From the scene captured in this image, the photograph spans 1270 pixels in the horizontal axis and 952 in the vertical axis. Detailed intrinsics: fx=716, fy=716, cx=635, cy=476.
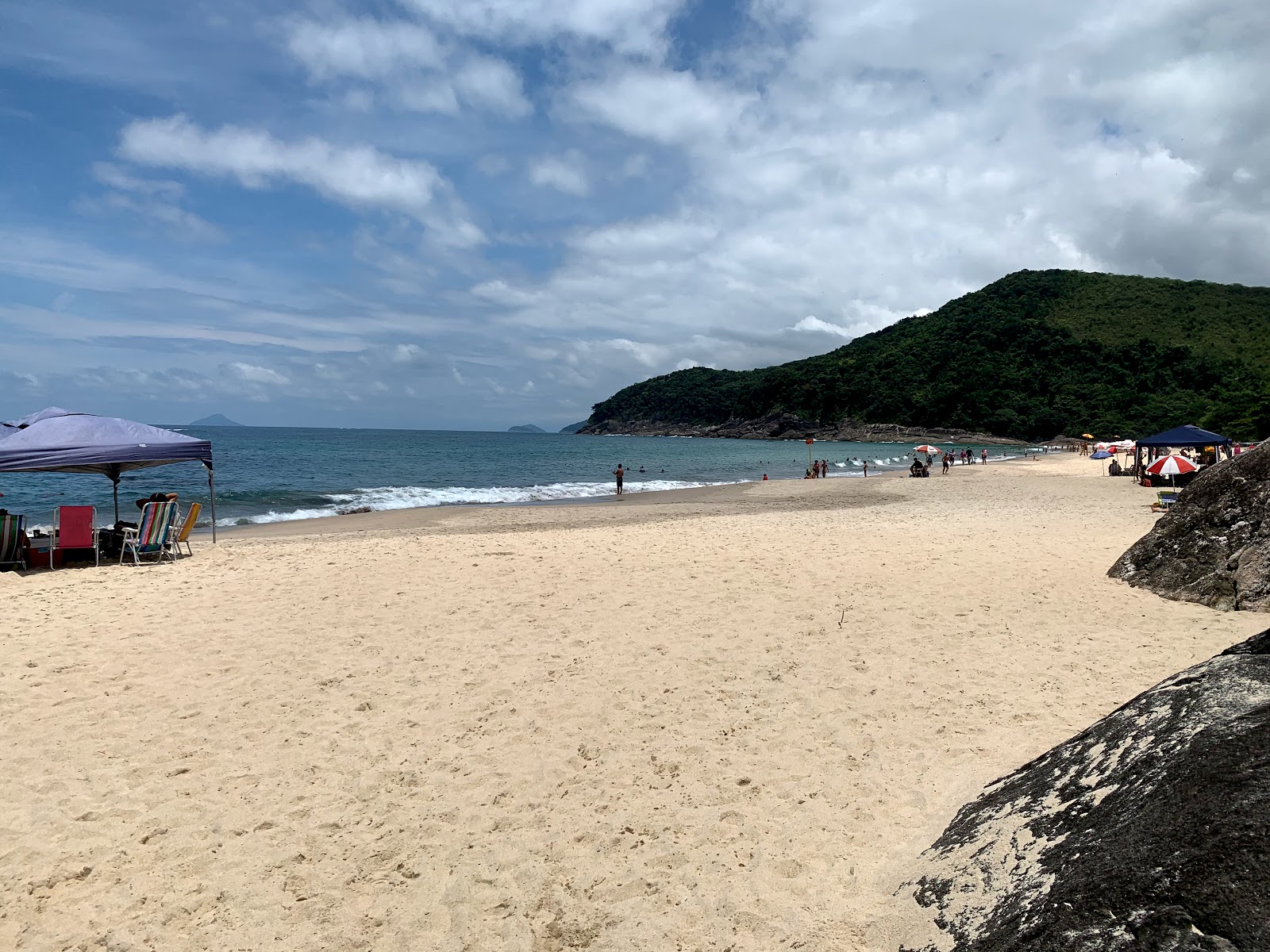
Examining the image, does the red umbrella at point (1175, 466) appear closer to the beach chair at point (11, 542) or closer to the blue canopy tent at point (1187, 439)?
the blue canopy tent at point (1187, 439)

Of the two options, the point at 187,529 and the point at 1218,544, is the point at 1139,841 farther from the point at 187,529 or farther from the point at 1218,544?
the point at 187,529

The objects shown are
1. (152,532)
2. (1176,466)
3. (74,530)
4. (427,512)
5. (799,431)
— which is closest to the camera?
(74,530)

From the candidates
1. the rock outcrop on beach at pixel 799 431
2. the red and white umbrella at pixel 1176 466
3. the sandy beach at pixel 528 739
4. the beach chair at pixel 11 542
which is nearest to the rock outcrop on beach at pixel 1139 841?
the sandy beach at pixel 528 739

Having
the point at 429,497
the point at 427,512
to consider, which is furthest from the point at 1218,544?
the point at 429,497

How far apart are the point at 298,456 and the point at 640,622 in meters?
69.5

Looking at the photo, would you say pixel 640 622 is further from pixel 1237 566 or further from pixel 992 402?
pixel 992 402

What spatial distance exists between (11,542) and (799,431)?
122 meters

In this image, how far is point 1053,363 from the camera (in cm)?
9931

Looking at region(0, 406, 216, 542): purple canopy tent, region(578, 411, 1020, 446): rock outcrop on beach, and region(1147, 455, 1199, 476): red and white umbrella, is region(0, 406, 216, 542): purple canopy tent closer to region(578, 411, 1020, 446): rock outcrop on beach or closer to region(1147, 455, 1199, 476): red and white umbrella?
region(1147, 455, 1199, 476): red and white umbrella

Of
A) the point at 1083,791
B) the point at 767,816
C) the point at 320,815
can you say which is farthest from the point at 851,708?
the point at 320,815

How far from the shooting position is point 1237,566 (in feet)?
23.3

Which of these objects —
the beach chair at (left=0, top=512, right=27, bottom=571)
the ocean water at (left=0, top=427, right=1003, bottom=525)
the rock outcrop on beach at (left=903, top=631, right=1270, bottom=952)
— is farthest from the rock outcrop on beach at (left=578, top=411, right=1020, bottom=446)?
the rock outcrop on beach at (left=903, top=631, right=1270, bottom=952)

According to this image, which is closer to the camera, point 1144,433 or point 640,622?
point 640,622

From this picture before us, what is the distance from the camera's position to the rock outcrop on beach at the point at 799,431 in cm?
10306
